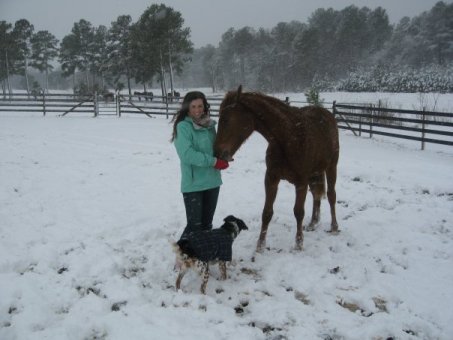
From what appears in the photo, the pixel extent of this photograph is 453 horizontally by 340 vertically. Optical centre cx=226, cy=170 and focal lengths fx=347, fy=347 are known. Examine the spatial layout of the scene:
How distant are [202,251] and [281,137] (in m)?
1.60

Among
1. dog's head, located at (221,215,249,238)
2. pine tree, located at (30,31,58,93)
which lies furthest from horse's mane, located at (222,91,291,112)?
pine tree, located at (30,31,58,93)

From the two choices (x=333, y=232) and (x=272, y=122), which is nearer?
(x=272, y=122)

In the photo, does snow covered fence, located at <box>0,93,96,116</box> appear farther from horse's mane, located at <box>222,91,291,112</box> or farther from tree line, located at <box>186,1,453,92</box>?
tree line, located at <box>186,1,453,92</box>

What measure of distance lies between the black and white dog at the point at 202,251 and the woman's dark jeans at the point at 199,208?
0.35m

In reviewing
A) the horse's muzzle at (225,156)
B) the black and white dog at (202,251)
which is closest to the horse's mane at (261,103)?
the horse's muzzle at (225,156)

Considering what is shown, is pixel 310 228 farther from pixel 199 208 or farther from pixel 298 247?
pixel 199 208

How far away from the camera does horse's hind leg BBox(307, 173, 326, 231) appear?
495cm

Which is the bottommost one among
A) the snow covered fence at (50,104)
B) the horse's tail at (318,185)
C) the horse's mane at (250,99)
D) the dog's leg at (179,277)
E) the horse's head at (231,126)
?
the dog's leg at (179,277)

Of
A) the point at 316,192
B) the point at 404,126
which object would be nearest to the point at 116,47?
the point at 404,126

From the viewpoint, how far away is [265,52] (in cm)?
6147

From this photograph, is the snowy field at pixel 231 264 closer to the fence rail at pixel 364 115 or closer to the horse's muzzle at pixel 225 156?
the horse's muzzle at pixel 225 156

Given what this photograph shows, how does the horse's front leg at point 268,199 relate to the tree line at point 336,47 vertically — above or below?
below

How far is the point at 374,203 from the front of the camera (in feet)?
19.6

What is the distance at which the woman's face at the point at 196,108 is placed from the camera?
354 cm
